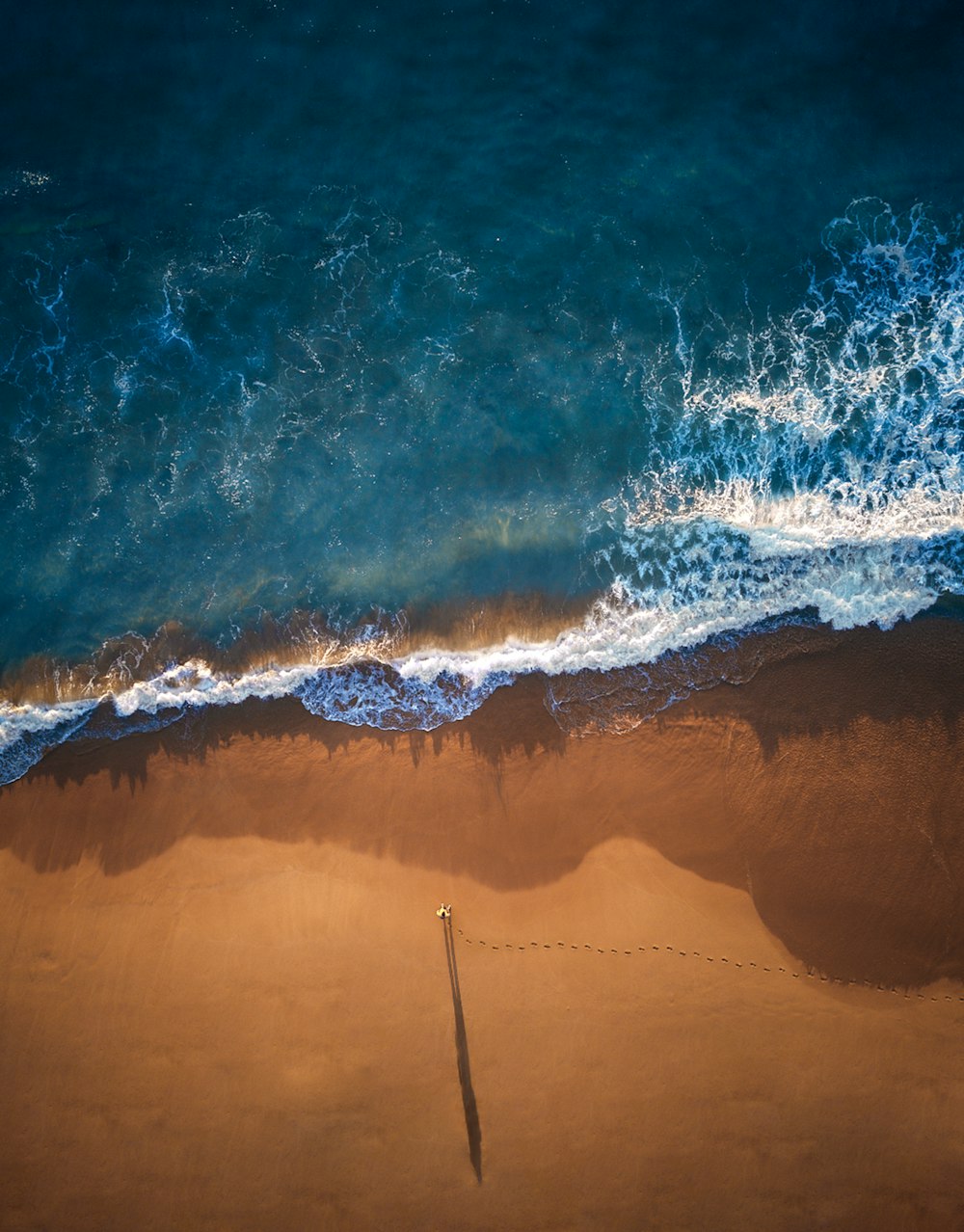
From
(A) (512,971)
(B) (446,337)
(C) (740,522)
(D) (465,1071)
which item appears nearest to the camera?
(D) (465,1071)

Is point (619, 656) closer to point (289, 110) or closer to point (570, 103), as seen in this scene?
point (570, 103)

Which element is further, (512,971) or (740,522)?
(740,522)

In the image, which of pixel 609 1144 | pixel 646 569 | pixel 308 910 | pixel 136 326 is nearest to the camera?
pixel 609 1144

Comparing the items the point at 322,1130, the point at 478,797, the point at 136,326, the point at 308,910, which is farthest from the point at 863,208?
the point at 322,1130

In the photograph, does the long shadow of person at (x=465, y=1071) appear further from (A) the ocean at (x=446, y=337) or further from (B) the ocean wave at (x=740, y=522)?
(A) the ocean at (x=446, y=337)

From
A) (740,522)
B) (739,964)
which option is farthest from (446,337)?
(739,964)

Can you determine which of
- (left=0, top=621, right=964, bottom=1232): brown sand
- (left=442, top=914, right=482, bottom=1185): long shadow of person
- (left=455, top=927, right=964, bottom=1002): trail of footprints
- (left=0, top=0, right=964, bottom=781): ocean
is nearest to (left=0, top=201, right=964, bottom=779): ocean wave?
(left=0, top=0, right=964, bottom=781): ocean

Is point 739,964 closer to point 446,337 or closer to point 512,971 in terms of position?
point 512,971
